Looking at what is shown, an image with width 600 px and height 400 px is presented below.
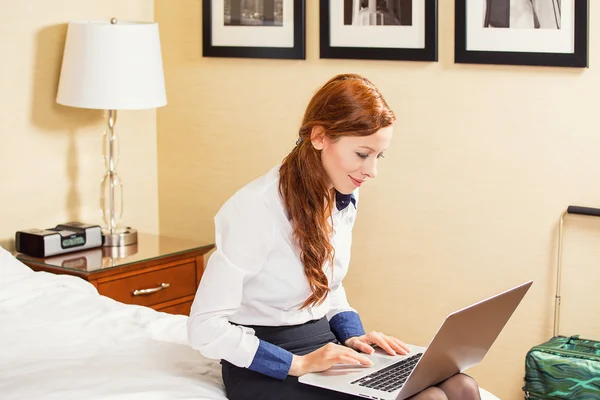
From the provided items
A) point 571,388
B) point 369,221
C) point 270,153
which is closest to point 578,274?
point 571,388

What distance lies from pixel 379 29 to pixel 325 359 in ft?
5.48

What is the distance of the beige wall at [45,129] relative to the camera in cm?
320

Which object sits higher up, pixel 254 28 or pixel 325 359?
pixel 254 28

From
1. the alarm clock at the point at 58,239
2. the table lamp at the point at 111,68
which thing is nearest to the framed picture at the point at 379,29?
the table lamp at the point at 111,68

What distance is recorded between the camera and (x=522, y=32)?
2834 mm

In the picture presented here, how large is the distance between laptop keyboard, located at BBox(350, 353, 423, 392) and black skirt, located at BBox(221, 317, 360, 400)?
0.06m

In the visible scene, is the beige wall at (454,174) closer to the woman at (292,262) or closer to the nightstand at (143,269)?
the nightstand at (143,269)

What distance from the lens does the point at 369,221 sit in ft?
10.6

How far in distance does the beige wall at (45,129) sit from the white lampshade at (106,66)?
117 millimetres

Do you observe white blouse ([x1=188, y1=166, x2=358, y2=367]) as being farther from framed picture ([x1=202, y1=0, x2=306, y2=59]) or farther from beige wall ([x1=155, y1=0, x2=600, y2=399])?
framed picture ([x1=202, y1=0, x2=306, y2=59])

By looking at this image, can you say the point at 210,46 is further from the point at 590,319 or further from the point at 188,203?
the point at 590,319

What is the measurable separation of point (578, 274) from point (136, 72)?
1.70 m

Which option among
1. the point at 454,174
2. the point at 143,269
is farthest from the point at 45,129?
the point at 454,174

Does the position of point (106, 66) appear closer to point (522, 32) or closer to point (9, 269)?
point (9, 269)
